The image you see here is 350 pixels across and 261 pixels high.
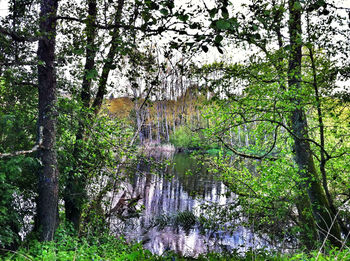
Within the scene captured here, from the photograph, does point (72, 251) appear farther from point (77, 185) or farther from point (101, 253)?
point (77, 185)

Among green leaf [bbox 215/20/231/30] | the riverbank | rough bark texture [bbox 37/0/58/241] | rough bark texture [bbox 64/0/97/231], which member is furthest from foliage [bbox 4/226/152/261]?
green leaf [bbox 215/20/231/30]

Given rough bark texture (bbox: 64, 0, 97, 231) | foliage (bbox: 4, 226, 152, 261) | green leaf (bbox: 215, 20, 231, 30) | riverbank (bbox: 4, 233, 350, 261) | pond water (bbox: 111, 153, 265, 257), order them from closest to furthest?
1. green leaf (bbox: 215, 20, 231, 30)
2. riverbank (bbox: 4, 233, 350, 261)
3. foliage (bbox: 4, 226, 152, 261)
4. rough bark texture (bbox: 64, 0, 97, 231)
5. pond water (bbox: 111, 153, 265, 257)

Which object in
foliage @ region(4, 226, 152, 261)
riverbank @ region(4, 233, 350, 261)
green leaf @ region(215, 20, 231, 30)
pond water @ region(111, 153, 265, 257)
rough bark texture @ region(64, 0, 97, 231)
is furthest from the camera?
pond water @ region(111, 153, 265, 257)

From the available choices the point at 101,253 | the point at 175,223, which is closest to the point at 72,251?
the point at 101,253

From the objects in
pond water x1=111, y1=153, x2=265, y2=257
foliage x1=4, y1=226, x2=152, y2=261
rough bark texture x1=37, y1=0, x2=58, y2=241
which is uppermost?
rough bark texture x1=37, y1=0, x2=58, y2=241

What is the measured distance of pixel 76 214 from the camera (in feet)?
24.8

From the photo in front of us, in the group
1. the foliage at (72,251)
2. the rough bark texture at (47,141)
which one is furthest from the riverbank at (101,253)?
the rough bark texture at (47,141)

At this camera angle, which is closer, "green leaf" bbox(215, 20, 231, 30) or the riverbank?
"green leaf" bbox(215, 20, 231, 30)

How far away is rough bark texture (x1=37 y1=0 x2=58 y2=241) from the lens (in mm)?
5551

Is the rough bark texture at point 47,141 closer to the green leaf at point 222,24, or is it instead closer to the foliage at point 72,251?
the foliage at point 72,251

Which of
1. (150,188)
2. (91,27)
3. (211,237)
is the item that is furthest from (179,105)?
(91,27)

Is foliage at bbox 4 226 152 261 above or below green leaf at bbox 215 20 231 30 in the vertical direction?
below

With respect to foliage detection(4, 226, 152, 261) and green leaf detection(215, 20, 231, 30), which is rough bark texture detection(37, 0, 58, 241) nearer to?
foliage detection(4, 226, 152, 261)

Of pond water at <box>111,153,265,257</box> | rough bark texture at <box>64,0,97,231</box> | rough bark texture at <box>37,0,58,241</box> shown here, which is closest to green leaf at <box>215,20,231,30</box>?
rough bark texture at <box>37,0,58,241</box>
